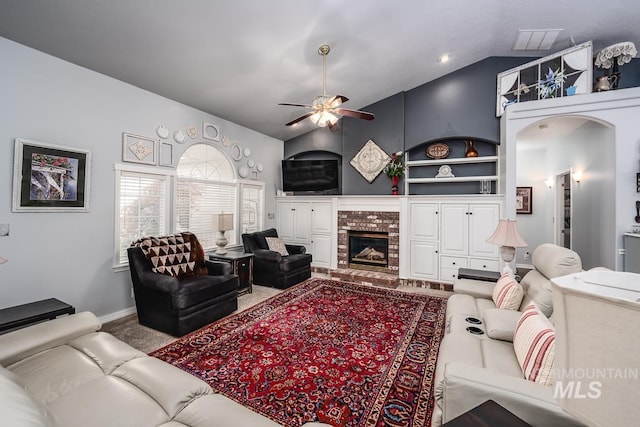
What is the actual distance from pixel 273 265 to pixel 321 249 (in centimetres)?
141

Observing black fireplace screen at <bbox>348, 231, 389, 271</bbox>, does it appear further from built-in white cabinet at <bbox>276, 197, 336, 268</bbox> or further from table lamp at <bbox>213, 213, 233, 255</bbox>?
table lamp at <bbox>213, 213, 233, 255</bbox>

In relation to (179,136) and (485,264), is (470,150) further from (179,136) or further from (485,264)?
(179,136)

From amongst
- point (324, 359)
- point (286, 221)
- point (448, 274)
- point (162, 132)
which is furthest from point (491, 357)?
point (286, 221)

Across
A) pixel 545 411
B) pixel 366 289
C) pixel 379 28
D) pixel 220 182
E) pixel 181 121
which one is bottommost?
pixel 366 289

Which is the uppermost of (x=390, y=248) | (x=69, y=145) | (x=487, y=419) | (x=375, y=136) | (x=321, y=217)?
(x=375, y=136)

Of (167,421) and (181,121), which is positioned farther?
(181,121)

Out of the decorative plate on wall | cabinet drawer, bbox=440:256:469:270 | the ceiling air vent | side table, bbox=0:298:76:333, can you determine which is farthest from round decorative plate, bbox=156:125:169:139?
the ceiling air vent

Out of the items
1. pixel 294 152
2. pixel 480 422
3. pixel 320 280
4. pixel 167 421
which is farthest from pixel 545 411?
pixel 294 152

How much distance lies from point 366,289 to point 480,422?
372 centimetres

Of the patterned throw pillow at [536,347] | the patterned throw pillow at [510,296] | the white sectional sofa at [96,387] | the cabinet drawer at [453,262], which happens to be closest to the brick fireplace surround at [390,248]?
the cabinet drawer at [453,262]

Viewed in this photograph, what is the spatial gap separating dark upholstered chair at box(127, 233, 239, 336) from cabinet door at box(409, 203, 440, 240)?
3.22 meters

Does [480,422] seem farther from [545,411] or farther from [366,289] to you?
[366,289]

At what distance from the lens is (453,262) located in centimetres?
471

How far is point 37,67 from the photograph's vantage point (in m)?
2.71
